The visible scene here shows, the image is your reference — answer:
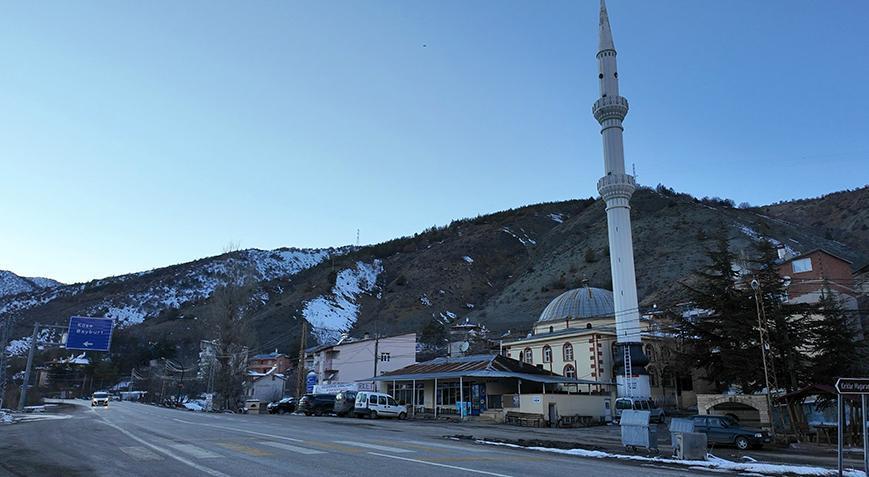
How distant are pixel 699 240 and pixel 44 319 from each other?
155611 millimetres

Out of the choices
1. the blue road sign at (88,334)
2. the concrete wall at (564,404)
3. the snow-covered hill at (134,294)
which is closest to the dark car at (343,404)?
the concrete wall at (564,404)

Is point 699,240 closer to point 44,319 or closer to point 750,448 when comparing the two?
point 750,448

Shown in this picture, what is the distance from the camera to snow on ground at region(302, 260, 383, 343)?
11844 cm

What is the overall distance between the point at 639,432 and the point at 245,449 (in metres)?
11.8

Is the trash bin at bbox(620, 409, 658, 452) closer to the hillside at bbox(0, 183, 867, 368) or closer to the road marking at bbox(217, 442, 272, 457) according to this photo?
the road marking at bbox(217, 442, 272, 457)

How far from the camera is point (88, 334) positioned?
40188 millimetres

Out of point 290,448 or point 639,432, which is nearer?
point 290,448

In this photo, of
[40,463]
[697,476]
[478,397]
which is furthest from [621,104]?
[40,463]

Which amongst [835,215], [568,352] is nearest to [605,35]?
[568,352]

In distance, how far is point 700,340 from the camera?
3594 cm

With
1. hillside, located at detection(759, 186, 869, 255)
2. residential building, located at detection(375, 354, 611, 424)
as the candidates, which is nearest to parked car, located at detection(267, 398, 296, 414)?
residential building, located at detection(375, 354, 611, 424)

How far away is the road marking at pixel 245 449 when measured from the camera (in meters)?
12.8

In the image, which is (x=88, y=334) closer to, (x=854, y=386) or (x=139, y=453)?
(x=139, y=453)

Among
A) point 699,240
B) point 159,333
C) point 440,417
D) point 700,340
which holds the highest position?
point 699,240
